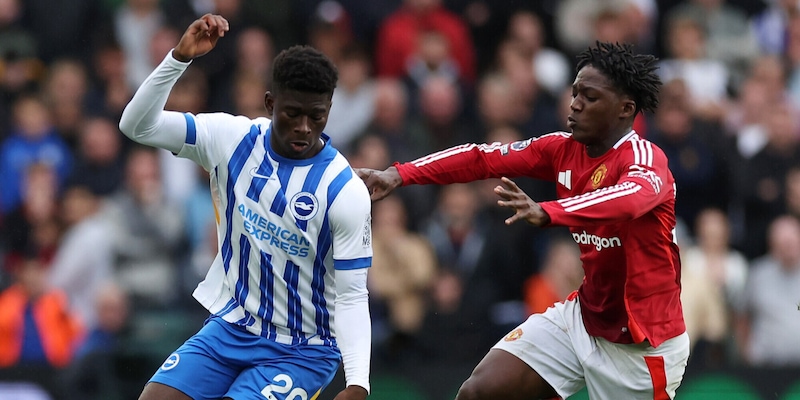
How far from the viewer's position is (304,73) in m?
5.22

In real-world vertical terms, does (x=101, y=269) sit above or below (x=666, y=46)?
below

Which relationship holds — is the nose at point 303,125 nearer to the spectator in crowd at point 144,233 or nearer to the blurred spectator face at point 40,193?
the spectator in crowd at point 144,233

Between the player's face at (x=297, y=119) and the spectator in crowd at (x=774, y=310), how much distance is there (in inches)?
187

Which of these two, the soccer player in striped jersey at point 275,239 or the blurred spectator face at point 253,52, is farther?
the blurred spectator face at point 253,52

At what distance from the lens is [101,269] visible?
29.1 ft

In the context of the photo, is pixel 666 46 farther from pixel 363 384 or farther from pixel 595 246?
pixel 363 384

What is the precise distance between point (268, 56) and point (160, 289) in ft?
6.89

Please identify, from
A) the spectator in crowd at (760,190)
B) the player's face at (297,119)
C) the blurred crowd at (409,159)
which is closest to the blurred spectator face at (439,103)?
the blurred crowd at (409,159)

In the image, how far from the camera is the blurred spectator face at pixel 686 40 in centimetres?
973

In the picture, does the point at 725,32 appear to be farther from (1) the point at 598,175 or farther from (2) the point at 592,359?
(2) the point at 592,359

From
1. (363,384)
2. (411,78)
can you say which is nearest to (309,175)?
(363,384)

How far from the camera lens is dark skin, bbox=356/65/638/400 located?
19.0 feet

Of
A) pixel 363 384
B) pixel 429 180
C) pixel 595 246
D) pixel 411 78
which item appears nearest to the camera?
pixel 363 384

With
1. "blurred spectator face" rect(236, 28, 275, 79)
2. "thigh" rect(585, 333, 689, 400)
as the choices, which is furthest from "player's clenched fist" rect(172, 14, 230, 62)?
"blurred spectator face" rect(236, 28, 275, 79)
